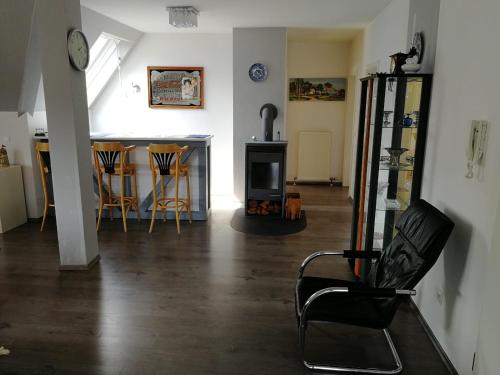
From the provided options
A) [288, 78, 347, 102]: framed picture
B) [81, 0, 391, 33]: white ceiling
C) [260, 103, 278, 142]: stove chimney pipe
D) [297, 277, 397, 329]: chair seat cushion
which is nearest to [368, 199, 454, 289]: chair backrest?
[297, 277, 397, 329]: chair seat cushion

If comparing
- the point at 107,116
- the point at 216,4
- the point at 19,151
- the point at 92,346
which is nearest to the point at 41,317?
the point at 92,346

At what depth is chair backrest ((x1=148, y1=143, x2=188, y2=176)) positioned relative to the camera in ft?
14.2

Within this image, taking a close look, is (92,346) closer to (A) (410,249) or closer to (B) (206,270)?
(B) (206,270)

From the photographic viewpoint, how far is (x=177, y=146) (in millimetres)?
4387

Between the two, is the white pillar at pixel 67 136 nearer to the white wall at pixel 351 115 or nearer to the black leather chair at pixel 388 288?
the black leather chair at pixel 388 288

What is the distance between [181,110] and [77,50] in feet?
10.6

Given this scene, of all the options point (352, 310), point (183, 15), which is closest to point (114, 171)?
point (183, 15)

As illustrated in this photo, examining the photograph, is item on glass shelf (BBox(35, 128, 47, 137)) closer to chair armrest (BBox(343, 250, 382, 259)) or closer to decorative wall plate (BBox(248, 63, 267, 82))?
decorative wall plate (BBox(248, 63, 267, 82))

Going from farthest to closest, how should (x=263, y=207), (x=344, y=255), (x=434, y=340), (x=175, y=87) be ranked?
1. (x=175, y=87)
2. (x=263, y=207)
3. (x=344, y=255)
4. (x=434, y=340)

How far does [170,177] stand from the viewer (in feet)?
15.9

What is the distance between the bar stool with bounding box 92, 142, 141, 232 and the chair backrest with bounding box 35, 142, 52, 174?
54cm

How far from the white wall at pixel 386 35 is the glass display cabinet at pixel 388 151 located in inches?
36.8

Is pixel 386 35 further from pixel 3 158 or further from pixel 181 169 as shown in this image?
pixel 3 158

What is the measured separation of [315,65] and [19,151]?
500cm
